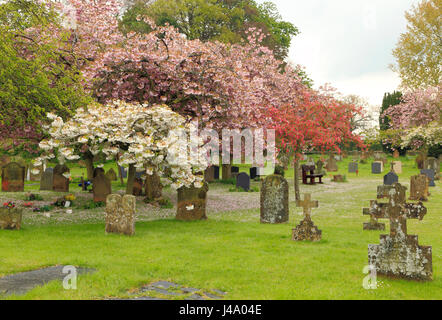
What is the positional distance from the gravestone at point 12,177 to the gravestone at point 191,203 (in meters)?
11.2

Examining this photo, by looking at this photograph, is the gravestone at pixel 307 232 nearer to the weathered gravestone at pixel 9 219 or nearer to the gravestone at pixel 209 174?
the weathered gravestone at pixel 9 219

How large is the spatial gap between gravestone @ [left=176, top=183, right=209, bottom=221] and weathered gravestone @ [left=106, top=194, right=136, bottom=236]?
332 cm

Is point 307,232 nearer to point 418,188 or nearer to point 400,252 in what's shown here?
point 400,252

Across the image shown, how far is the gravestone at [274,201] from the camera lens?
50.5 ft

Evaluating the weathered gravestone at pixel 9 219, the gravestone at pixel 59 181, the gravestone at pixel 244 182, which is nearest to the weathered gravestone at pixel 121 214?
the weathered gravestone at pixel 9 219

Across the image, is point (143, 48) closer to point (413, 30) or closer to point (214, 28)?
point (214, 28)

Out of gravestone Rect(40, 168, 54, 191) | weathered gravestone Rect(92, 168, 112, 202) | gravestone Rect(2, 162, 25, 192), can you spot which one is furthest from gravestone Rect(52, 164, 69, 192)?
weathered gravestone Rect(92, 168, 112, 202)

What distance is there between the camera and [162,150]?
1286 cm

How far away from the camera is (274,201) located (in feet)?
50.5

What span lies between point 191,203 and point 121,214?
3.52m

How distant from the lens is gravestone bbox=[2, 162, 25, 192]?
22516 mm

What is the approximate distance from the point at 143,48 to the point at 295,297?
14810 millimetres

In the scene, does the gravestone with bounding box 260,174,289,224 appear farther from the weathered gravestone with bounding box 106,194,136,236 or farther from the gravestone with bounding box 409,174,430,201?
the gravestone with bounding box 409,174,430,201
